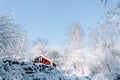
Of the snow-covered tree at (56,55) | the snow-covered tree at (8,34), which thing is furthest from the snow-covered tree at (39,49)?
the snow-covered tree at (8,34)

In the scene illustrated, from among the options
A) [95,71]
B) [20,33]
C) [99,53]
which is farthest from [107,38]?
[20,33]

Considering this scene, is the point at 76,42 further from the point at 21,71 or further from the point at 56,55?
the point at 21,71

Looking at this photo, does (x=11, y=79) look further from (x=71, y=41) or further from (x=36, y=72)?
(x=71, y=41)

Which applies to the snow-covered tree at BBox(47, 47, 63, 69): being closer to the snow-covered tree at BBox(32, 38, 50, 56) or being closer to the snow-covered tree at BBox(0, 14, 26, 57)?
the snow-covered tree at BBox(32, 38, 50, 56)

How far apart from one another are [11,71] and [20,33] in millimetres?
8393

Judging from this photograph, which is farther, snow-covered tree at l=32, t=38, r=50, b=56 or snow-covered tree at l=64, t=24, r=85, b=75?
snow-covered tree at l=32, t=38, r=50, b=56

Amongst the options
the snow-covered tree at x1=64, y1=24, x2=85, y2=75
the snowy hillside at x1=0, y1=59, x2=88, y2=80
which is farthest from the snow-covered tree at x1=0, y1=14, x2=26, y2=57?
the snow-covered tree at x1=64, y1=24, x2=85, y2=75

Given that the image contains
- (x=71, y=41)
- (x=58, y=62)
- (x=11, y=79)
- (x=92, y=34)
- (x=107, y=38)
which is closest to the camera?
(x=11, y=79)

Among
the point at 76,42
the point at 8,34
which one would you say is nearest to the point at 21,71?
the point at 8,34

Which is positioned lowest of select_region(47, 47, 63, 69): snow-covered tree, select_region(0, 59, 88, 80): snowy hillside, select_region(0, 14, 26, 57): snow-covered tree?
select_region(47, 47, 63, 69): snow-covered tree

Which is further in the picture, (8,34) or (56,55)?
(56,55)

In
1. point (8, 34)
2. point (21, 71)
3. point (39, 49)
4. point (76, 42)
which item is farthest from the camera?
point (39, 49)

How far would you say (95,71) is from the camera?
34.1 metres

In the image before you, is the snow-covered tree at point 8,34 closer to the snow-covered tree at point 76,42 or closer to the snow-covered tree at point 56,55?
the snow-covered tree at point 76,42
